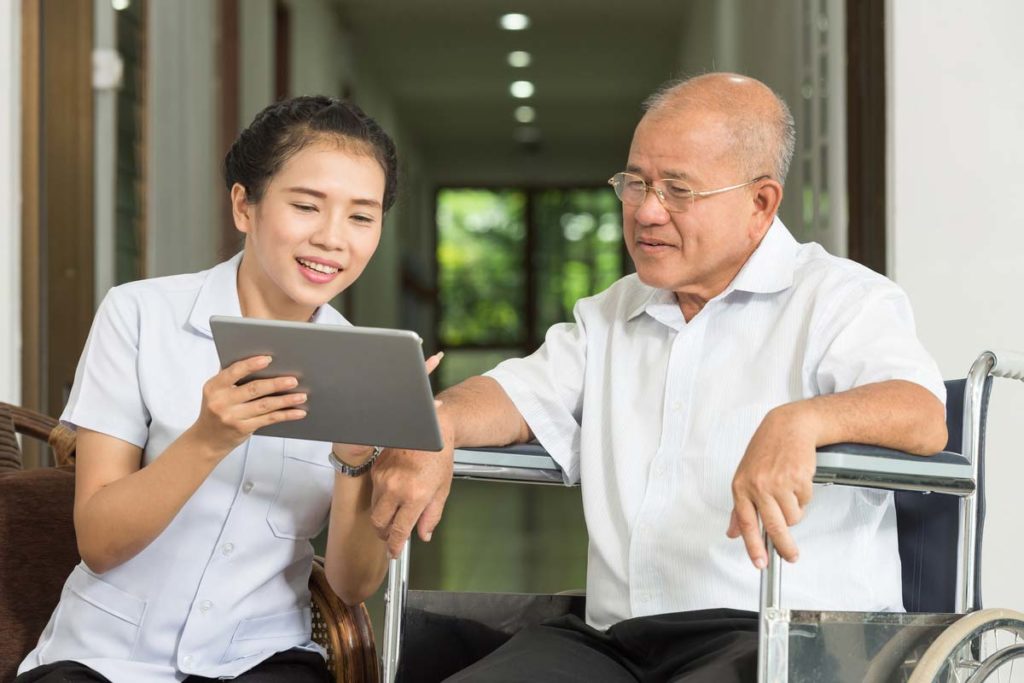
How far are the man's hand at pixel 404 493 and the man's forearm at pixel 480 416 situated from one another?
9 cm

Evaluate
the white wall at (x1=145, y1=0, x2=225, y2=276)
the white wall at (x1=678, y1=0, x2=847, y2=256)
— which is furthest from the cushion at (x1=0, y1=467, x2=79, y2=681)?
the white wall at (x1=145, y1=0, x2=225, y2=276)

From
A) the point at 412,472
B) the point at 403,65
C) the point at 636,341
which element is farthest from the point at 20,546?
the point at 403,65

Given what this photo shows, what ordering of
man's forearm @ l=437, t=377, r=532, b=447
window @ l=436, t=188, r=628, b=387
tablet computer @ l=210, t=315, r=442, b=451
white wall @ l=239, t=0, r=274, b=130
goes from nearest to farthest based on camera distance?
tablet computer @ l=210, t=315, r=442, b=451, man's forearm @ l=437, t=377, r=532, b=447, white wall @ l=239, t=0, r=274, b=130, window @ l=436, t=188, r=628, b=387

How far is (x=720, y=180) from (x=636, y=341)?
27cm

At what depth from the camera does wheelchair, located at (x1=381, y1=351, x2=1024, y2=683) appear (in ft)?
4.40

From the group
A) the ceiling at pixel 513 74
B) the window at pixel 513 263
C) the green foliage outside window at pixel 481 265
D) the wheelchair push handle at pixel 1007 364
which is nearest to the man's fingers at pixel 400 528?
the wheelchair push handle at pixel 1007 364

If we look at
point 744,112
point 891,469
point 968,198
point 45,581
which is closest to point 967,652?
point 891,469

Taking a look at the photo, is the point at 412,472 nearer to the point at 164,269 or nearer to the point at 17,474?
the point at 17,474

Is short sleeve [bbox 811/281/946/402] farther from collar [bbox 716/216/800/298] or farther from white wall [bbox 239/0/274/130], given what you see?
white wall [bbox 239/0/274/130]

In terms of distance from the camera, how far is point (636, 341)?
1.84m

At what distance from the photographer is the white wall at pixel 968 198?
268cm

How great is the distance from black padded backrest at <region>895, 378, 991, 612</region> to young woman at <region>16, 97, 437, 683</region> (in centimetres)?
73

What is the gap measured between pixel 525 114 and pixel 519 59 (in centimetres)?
288

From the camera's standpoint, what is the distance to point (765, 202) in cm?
178
